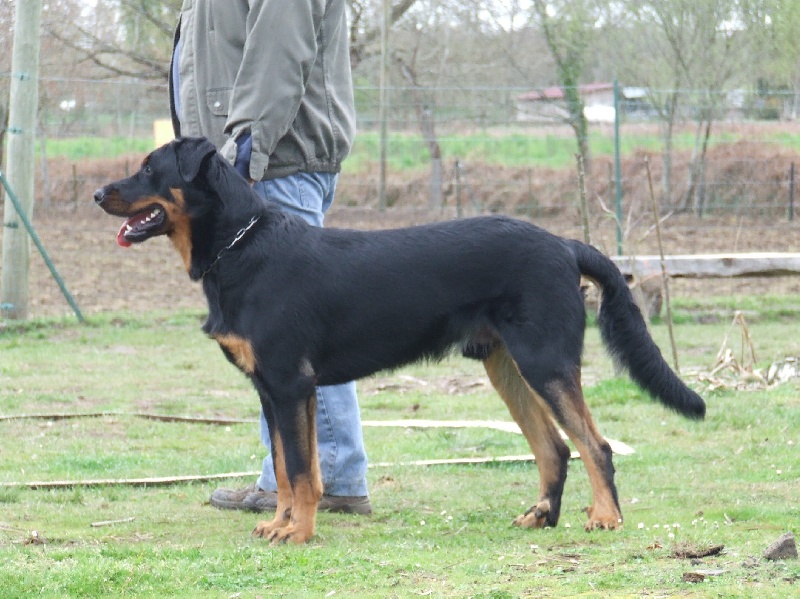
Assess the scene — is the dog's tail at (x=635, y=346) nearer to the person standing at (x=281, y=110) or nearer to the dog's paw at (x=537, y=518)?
the dog's paw at (x=537, y=518)

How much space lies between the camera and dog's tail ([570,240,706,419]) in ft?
16.0

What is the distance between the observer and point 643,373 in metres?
4.91

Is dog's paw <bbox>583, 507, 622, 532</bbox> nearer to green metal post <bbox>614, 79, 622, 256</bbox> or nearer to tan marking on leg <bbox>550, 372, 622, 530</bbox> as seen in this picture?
tan marking on leg <bbox>550, 372, 622, 530</bbox>

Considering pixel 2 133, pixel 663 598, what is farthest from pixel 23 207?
pixel 663 598

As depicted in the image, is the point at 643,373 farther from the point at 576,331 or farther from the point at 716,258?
the point at 716,258

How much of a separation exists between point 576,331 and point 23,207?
28.0 feet

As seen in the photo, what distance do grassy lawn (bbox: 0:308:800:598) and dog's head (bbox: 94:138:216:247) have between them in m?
1.32

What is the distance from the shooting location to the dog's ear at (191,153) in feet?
14.9

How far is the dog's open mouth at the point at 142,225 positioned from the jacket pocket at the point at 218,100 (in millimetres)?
650

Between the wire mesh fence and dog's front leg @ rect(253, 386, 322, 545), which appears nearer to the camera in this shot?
dog's front leg @ rect(253, 386, 322, 545)

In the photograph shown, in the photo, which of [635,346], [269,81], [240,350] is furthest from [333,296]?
[635,346]

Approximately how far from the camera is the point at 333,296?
4.61m

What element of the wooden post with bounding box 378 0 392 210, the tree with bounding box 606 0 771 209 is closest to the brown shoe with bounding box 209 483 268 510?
the wooden post with bounding box 378 0 392 210

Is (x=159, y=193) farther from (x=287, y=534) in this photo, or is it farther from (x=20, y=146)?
(x=20, y=146)
